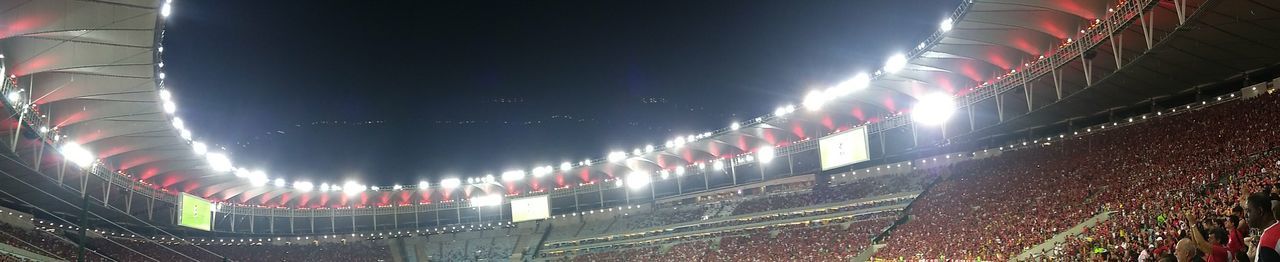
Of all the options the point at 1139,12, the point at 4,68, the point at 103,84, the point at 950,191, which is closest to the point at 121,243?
the point at 103,84

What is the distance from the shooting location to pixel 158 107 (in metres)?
29.6

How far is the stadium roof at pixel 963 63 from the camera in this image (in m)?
20.9

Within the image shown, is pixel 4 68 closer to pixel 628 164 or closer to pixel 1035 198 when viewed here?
pixel 1035 198

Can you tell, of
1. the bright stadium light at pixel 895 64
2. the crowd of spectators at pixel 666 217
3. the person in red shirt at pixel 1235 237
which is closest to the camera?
the person in red shirt at pixel 1235 237

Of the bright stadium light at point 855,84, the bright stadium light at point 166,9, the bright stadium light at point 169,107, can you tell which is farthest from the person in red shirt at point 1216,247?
the bright stadium light at point 855,84

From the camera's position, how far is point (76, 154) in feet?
102

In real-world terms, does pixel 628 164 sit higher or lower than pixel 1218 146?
higher

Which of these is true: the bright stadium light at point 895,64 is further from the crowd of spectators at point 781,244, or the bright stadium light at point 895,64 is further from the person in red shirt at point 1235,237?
the person in red shirt at point 1235,237

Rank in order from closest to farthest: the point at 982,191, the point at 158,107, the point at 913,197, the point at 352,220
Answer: the point at 158,107
the point at 982,191
the point at 913,197
the point at 352,220

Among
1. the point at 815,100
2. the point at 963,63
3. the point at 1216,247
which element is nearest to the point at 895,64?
the point at 963,63

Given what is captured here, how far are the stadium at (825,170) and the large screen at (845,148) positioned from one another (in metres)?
0.11

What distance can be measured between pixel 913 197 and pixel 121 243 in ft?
144

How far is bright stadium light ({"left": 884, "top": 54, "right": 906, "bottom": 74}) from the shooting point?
33588mm

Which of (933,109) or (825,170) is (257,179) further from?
(933,109)
